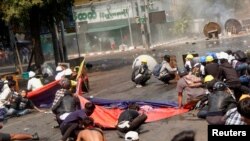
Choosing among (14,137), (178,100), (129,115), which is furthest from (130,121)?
(14,137)

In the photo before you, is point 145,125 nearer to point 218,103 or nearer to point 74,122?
point 74,122

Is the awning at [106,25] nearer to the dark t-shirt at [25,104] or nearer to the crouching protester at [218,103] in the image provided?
the dark t-shirt at [25,104]

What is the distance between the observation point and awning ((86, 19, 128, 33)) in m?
56.6

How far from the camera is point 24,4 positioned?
25.0m

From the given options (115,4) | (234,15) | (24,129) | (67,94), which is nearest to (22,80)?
(24,129)

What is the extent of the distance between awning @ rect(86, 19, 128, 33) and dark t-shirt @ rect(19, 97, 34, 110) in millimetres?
40722

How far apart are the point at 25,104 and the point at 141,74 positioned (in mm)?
5033

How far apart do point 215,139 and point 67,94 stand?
7.64 metres

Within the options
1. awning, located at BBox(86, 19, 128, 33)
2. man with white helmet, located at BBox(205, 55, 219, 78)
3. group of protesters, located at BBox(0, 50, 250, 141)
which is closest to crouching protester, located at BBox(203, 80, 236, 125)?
group of protesters, located at BBox(0, 50, 250, 141)

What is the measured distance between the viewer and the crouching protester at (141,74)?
736 inches

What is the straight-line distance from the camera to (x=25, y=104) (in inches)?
635

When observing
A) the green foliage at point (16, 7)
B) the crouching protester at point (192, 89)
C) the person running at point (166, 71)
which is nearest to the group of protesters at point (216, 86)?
the crouching protester at point (192, 89)

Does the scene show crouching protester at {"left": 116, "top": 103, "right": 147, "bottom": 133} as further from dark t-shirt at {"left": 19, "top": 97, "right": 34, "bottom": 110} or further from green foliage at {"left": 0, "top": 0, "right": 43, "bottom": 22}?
green foliage at {"left": 0, "top": 0, "right": 43, "bottom": 22}

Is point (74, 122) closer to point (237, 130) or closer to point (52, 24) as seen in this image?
point (237, 130)
